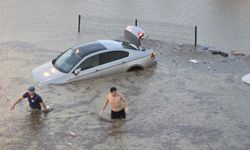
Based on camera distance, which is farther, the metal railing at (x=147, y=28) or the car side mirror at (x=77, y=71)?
the metal railing at (x=147, y=28)

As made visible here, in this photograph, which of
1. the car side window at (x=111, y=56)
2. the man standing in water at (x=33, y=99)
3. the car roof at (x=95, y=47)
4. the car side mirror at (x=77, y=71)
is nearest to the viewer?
the man standing in water at (x=33, y=99)

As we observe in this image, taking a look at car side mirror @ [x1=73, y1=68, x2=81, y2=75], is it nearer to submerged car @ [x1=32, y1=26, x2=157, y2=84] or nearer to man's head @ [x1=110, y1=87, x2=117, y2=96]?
submerged car @ [x1=32, y1=26, x2=157, y2=84]

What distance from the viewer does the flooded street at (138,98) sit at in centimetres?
1397

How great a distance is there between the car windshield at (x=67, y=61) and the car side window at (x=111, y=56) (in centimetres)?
95

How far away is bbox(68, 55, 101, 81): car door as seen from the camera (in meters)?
18.0

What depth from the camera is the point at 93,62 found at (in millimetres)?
18438

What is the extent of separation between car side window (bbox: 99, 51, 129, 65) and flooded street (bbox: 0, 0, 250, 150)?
68 cm

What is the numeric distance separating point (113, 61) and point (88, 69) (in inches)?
46.9

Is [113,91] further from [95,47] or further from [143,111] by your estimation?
[95,47]

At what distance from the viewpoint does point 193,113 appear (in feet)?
52.2

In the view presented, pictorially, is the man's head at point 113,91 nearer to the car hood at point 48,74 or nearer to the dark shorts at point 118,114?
the dark shorts at point 118,114

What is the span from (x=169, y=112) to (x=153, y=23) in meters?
14.6

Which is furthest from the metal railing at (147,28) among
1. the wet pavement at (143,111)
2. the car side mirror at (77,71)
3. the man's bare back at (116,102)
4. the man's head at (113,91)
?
the man's head at (113,91)

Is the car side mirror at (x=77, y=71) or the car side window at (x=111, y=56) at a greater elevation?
the car side window at (x=111, y=56)
